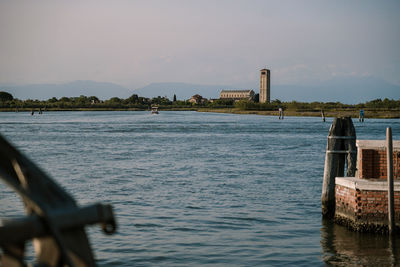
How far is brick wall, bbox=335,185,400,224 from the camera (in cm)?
1122

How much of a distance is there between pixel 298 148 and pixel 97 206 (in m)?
40.0

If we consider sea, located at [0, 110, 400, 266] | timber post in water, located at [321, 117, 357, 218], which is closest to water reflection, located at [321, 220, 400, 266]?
sea, located at [0, 110, 400, 266]

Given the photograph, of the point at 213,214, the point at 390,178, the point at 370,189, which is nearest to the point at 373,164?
the point at 370,189

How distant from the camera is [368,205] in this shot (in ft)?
37.6

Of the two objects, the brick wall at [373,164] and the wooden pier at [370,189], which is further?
the brick wall at [373,164]

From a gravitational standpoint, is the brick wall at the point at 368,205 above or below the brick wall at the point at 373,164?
below

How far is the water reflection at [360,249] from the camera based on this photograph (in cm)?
1105

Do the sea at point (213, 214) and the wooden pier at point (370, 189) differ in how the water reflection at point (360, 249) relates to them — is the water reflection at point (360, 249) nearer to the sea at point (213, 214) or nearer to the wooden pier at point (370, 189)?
the sea at point (213, 214)

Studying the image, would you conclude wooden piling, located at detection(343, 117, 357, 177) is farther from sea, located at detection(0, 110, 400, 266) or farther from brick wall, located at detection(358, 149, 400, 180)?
sea, located at detection(0, 110, 400, 266)

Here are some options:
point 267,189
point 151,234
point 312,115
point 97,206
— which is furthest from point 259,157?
point 312,115

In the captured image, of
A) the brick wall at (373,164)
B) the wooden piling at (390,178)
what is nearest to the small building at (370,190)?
the brick wall at (373,164)

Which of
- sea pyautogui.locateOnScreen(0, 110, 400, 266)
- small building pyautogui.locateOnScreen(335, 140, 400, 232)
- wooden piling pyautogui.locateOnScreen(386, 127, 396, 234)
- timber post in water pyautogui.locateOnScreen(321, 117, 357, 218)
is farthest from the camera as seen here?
timber post in water pyautogui.locateOnScreen(321, 117, 357, 218)

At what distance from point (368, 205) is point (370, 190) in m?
0.42

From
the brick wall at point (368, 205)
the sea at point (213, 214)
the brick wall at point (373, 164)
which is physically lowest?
the sea at point (213, 214)
